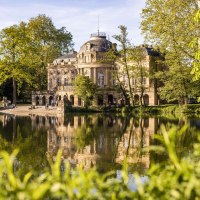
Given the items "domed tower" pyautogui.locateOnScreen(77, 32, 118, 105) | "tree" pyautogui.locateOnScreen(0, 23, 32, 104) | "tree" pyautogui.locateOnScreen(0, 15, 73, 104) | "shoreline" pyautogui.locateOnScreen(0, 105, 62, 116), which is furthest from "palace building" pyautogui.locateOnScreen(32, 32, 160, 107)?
"tree" pyautogui.locateOnScreen(0, 23, 32, 104)

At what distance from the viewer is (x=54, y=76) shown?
72875 mm

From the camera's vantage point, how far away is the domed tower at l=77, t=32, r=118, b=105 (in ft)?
213

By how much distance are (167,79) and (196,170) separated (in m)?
41.8

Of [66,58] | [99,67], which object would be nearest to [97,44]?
[99,67]

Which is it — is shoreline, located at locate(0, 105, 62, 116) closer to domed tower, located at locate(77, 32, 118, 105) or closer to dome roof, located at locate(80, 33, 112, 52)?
domed tower, located at locate(77, 32, 118, 105)

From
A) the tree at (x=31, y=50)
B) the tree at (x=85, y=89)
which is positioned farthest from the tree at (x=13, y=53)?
the tree at (x=85, y=89)

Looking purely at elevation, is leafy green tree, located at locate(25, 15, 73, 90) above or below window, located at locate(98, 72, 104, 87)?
above

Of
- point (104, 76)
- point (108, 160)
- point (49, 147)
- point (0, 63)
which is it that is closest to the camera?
point (108, 160)

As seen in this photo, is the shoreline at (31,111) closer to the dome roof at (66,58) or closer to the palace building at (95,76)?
the palace building at (95,76)

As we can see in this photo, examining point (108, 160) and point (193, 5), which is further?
point (193, 5)

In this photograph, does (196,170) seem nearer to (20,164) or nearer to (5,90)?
(20,164)

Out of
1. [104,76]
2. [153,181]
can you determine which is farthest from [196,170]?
[104,76]

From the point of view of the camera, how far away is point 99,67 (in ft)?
213

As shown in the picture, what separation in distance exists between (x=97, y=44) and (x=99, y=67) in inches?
176
